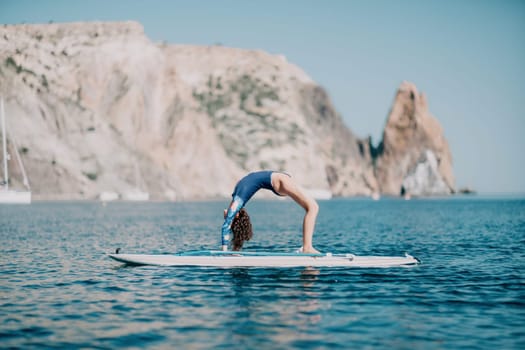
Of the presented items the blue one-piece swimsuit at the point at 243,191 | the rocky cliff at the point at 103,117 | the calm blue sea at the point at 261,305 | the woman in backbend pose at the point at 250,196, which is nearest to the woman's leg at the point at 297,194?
the woman in backbend pose at the point at 250,196

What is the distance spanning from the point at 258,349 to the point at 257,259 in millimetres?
9066

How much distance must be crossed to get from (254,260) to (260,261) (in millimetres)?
176

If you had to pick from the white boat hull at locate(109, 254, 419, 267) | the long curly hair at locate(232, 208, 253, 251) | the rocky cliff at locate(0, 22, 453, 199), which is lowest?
the white boat hull at locate(109, 254, 419, 267)

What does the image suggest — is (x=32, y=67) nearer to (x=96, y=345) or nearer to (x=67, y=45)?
(x=67, y=45)

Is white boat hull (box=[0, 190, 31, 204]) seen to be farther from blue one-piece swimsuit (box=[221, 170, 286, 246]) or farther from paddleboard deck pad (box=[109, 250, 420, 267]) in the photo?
blue one-piece swimsuit (box=[221, 170, 286, 246])

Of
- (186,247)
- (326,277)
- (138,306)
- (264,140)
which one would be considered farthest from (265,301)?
(264,140)

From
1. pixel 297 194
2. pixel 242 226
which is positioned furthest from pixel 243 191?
pixel 297 194

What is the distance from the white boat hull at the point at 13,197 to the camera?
3720 inches

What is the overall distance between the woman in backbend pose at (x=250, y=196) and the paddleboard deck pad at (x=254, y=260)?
1.55ft

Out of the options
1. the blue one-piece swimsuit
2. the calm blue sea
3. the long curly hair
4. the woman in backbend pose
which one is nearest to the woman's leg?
the woman in backbend pose

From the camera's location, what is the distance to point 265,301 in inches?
565

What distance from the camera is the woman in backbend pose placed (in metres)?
18.8

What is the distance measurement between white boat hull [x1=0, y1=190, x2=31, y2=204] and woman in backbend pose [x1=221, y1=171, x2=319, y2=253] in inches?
3252

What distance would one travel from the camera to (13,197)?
95312 mm
